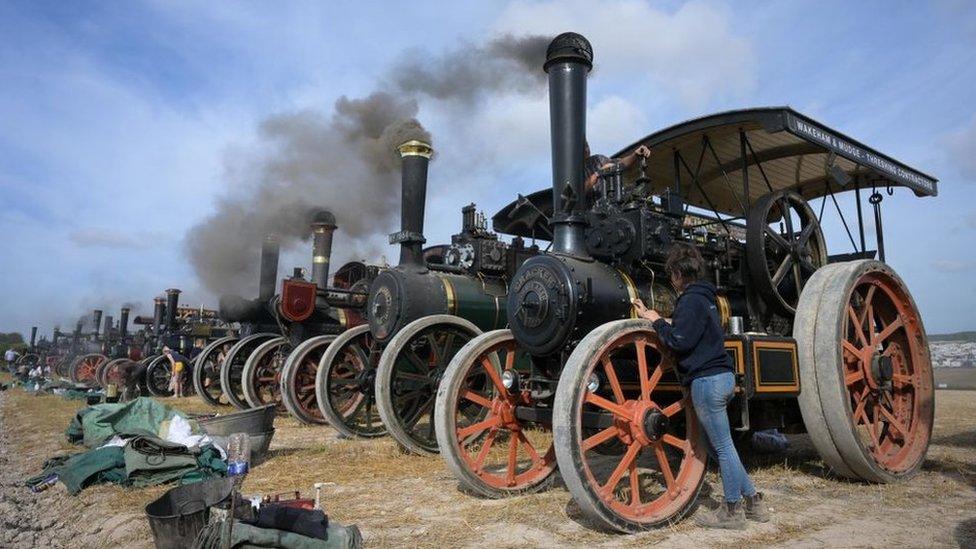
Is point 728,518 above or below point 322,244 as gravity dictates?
below

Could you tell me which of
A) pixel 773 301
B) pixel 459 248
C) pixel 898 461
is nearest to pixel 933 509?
pixel 898 461

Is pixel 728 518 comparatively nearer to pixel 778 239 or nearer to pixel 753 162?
pixel 778 239

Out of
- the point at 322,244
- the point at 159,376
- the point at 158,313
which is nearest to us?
the point at 322,244

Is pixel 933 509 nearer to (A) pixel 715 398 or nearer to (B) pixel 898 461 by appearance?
(B) pixel 898 461

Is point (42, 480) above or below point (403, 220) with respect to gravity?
below

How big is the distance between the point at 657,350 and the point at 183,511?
2250 millimetres

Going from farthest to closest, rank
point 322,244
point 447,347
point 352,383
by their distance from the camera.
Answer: point 322,244 < point 352,383 < point 447,347

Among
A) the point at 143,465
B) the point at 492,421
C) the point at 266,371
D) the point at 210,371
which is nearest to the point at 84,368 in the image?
the point at 210,371

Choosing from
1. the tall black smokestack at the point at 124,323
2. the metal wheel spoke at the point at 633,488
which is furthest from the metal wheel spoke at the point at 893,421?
the tall black smokestack at the point at 124,323

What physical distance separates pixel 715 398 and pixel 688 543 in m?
0.62

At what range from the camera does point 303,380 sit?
8133mm

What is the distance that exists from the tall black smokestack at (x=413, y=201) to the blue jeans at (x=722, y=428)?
4.00 metres

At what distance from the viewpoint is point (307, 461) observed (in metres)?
4.98

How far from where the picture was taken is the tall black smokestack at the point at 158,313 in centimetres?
1689
